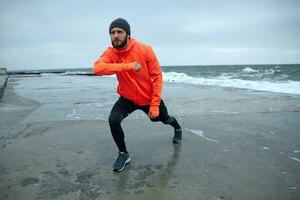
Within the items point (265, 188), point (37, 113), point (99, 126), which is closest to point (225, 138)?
point (265, 188)

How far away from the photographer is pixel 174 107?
26.7 ft

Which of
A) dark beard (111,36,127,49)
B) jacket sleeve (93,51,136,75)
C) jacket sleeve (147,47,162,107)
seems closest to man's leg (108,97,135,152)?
jacket sleeve (147,47,162,107)

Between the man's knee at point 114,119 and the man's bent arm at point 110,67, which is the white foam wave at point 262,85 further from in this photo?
the man's bent arm at point 110,67

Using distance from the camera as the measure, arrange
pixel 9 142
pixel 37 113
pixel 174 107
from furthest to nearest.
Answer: pixel 174 107, pixel 37 113, pixel 9 142

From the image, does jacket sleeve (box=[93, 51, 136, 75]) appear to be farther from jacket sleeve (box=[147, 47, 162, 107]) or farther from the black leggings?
the black leggings

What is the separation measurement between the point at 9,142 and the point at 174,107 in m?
4.58

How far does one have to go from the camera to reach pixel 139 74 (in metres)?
3.79

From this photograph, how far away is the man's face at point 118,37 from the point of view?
352 centimetres

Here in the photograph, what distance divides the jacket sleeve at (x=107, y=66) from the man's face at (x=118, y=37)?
0.76 feet

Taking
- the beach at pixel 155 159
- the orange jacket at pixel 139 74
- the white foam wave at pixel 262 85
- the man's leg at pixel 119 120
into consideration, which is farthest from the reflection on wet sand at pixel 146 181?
the white foam wave at pixel 262 85

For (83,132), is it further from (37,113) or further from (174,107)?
(174,107)

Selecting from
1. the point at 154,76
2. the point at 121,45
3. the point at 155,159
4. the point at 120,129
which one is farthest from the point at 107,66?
the point at 155,159

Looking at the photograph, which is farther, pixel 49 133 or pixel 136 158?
pixel 49 133

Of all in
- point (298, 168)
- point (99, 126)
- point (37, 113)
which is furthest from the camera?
point (37, 113)
